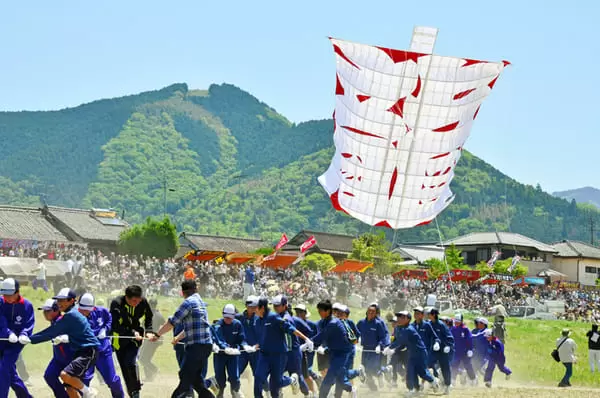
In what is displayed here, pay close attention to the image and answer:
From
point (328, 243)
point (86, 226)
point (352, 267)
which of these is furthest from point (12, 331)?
point (328, 243)

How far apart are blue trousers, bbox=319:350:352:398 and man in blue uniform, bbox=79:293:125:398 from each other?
3.92 m

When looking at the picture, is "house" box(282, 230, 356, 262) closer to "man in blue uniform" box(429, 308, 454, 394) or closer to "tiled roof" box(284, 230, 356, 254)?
"tiled roof" box(284, 230, 356, 254)

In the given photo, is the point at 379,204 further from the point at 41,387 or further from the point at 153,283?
the point at 41,387

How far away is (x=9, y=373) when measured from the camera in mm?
12594

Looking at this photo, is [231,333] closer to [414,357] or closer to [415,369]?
[414,357]

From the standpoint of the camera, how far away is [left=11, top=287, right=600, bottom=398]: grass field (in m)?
19.7

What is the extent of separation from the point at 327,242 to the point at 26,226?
33.8 meters

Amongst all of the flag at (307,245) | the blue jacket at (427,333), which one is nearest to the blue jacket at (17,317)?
the blue jacket at (427,333)

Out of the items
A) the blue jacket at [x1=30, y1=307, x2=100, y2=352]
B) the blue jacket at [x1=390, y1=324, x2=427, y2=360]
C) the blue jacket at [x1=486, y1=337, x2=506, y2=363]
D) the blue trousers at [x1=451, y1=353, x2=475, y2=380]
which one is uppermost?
the blue jacket at [x1=30, y1=307, x2=100, y2=352]

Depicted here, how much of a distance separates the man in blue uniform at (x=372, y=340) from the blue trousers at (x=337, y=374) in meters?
3.17

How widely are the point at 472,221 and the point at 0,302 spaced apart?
189 meters

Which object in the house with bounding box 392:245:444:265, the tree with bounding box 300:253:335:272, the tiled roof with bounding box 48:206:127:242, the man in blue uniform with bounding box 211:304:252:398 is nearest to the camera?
the man in blue uniform with bounding box 211:304:252:398

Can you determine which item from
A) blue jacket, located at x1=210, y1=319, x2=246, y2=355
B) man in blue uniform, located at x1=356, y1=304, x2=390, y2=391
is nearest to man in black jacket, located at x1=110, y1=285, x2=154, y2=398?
blue jacket, located at x1=210, y1=319, x2=246, y2=355

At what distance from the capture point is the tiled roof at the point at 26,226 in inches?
2387
